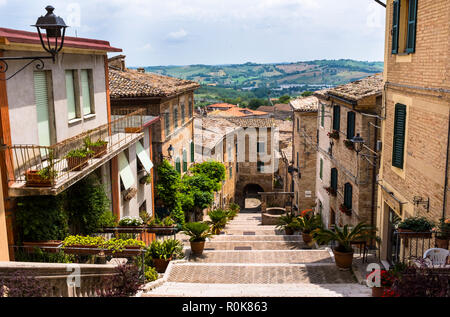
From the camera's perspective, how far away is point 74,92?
42.1 feet

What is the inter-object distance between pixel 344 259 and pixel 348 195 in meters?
6.11

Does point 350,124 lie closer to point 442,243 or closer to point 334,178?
point 334,178

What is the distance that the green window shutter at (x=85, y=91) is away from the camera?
13383 mm

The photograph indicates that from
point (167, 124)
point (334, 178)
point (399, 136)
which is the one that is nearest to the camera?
point (399, 136)

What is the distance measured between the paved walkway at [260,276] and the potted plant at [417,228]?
5.54ft

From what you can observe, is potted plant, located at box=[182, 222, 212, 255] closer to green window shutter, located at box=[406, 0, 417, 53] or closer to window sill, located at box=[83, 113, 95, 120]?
window sill, located at box=[83, 113, 95, 120]

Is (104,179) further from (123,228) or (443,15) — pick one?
(443,15)

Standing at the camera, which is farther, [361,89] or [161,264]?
[361,89]

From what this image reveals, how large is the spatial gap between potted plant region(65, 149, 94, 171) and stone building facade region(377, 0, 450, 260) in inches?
335

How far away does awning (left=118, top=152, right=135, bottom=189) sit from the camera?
15.3 m

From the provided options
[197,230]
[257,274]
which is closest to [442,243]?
[257,274]

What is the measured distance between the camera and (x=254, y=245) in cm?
1834

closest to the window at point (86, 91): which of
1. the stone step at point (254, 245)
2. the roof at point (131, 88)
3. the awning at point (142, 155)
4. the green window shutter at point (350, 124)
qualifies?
the awning at point (142, 155)
